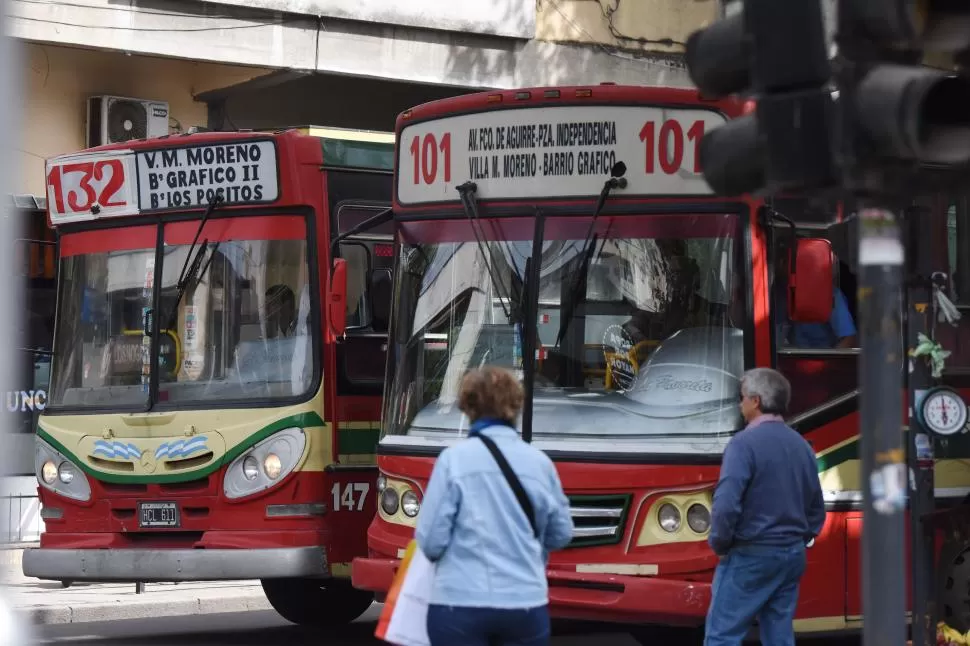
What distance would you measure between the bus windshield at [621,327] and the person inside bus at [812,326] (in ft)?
0.78

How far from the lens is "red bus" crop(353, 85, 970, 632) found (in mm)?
8797

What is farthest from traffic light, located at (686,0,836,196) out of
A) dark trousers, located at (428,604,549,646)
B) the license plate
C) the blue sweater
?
the license plate

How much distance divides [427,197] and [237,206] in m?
1.65

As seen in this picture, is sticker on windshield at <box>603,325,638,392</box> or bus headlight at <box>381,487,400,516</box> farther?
bus headlight at <box>381,487,400,516</box>

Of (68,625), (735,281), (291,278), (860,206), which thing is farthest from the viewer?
(68,625)

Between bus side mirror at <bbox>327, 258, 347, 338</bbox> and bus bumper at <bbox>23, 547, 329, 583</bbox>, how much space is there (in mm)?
1311

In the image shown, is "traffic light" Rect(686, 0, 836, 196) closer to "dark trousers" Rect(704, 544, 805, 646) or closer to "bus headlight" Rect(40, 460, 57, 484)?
"dark trousers" Rect(704, 544, 805, 646)

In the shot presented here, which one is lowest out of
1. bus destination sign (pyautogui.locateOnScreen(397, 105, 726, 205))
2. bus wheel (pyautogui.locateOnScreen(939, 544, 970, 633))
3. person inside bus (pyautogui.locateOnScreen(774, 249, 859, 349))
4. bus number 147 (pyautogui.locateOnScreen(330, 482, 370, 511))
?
bus wheel (pyautogui.locateOnScreen(939, 544, 970, 633))

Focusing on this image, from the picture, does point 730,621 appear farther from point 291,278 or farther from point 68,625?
point 68,625

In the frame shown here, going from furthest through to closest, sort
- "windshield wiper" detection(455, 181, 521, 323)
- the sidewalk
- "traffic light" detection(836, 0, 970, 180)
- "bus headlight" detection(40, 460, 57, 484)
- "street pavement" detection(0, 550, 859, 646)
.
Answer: the sidewalk
"street pavement" detection(0, 550, 859, 646)
"bus headlight" detection(40, 460, 57, 484)
"windshield wiper" detection(455, 181, 521, 323)
"traffic light" detection(836, 0, 970, 180)

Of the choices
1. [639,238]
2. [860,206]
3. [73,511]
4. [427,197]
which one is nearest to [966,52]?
[860,206]

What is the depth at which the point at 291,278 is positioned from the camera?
35.5 feet

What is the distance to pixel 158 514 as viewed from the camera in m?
10.9

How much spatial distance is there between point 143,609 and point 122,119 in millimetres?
A: 5541
